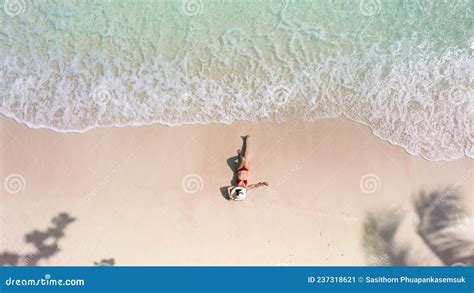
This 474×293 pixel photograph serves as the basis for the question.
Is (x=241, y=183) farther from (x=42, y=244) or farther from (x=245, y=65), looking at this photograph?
(x=42, y=244)

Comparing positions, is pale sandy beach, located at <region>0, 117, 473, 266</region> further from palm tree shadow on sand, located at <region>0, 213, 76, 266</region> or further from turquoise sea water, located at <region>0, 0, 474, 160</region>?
turquoise sea water, located at <region>0, 0, 474, 160</region>

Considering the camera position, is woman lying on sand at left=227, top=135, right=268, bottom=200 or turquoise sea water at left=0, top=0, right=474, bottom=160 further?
turquoise sea water at left=0, top=0, right=474, bottom=160

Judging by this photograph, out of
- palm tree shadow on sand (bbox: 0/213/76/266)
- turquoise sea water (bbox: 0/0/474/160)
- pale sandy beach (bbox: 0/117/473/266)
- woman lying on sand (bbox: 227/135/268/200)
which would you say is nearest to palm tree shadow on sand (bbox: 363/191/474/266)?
pale sandy beach (bbox: 0/117/473/266)

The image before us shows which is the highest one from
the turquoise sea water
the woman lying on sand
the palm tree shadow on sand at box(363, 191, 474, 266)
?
the turquoise sea water

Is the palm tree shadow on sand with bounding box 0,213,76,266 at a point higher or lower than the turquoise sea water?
lower

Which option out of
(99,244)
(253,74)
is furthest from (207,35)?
(99,244)

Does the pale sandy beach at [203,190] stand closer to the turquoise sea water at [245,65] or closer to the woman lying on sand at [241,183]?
the woman lying on sand at [241,183]

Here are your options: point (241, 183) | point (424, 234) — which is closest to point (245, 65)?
point (241, 183)

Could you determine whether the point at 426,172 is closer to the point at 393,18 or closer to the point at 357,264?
the point at 357,264
